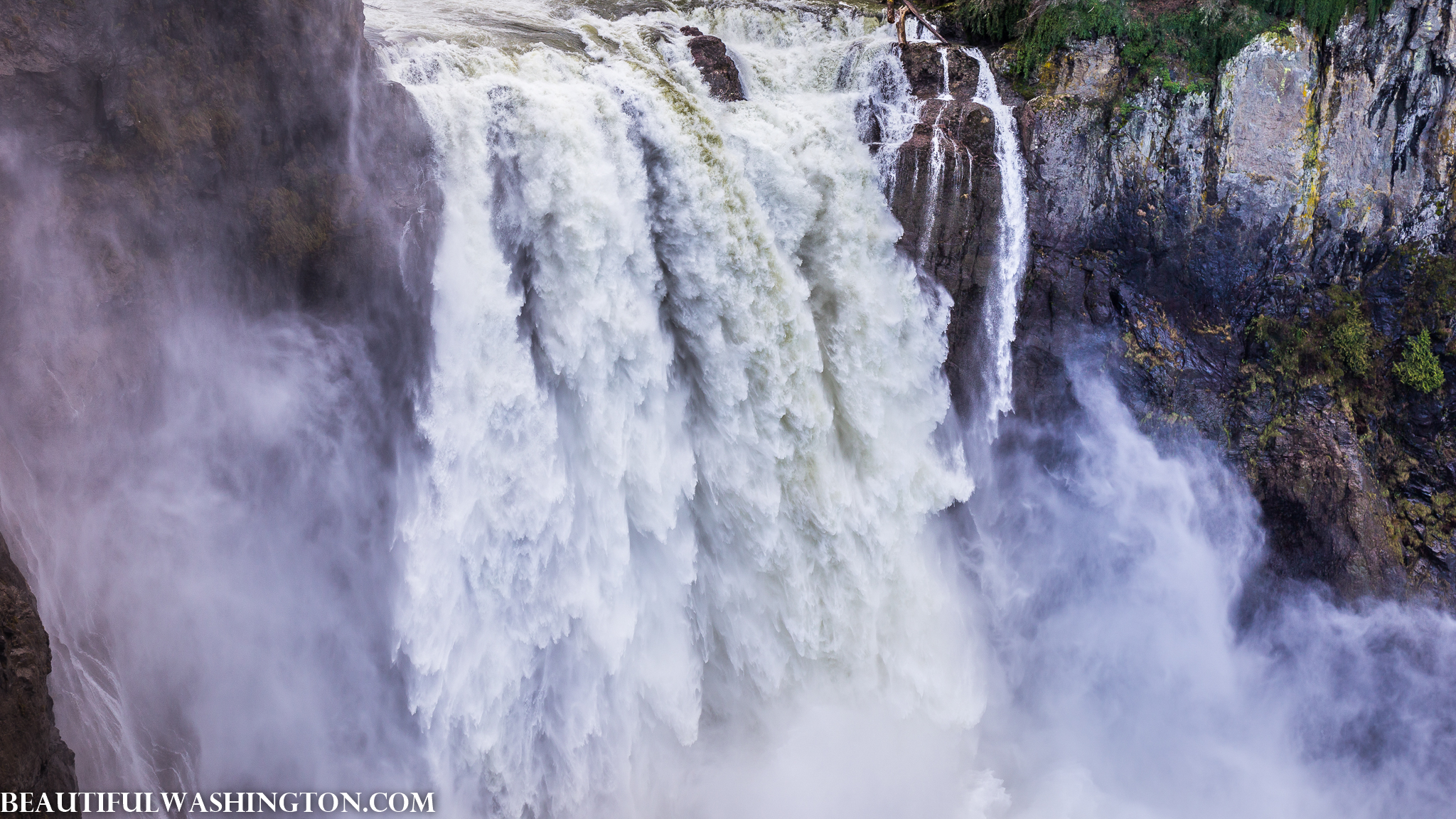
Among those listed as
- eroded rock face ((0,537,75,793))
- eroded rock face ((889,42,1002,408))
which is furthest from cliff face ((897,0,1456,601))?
eroded rock face ((0,537,75,793))

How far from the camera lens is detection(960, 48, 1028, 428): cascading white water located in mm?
10836

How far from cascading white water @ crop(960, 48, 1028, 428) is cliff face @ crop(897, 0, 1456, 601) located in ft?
1.00

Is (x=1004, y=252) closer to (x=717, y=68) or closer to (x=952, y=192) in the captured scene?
(x=952, y=192)

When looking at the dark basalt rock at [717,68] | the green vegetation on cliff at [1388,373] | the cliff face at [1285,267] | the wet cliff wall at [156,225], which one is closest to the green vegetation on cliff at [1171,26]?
the cliff face at [1285,267]

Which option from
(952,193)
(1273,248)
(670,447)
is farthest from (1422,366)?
(670,447)

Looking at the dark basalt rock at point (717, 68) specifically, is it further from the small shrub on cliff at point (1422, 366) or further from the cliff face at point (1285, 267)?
the small shrub on cliff at point (1422, 366)

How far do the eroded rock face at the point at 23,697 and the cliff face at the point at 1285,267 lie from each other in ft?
36.0

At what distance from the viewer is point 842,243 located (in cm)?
1023

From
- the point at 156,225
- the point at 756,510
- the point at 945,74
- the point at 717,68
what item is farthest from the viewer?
the point at 945,74

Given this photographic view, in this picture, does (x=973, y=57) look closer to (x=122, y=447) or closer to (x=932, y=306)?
(x=932, y=306)

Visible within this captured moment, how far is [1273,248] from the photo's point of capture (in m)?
11.6

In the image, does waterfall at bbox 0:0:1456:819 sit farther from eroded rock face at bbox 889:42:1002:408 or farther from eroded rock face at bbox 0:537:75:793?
eroded rock face at bbox 0:537:75:793

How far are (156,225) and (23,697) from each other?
11.7ft

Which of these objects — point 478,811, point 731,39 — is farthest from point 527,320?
point 731,39
